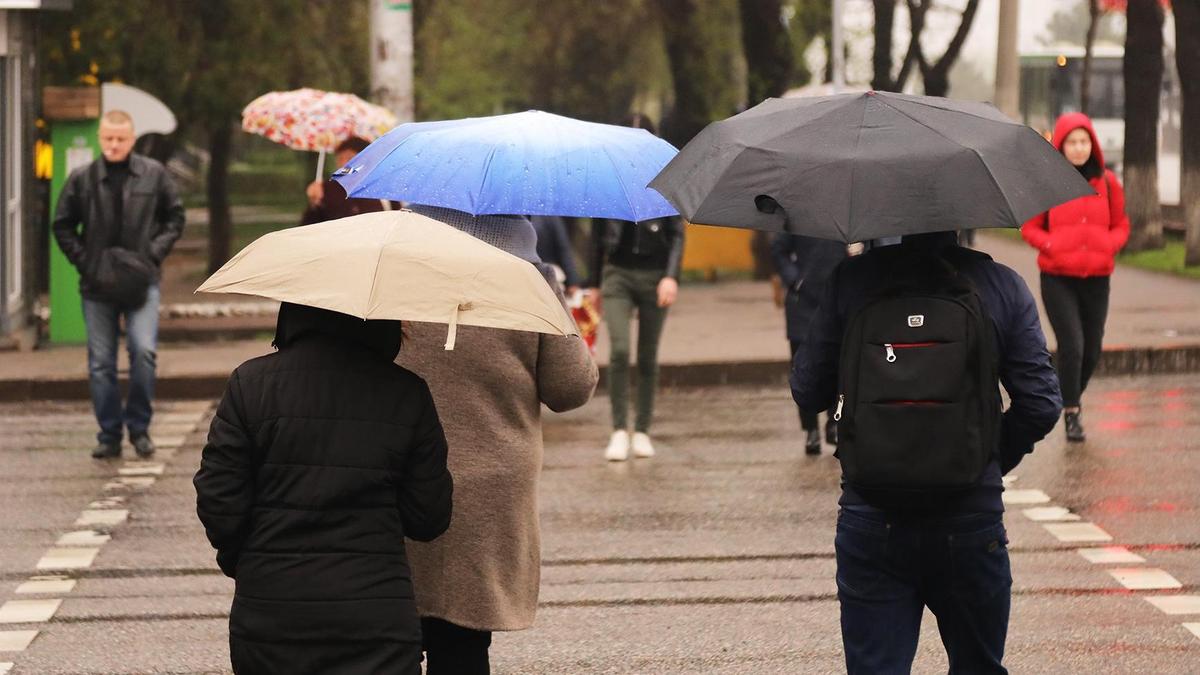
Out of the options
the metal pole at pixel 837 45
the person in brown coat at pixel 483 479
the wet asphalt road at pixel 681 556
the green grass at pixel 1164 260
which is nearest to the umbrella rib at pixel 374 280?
the person in brown coat at pixel 483 479

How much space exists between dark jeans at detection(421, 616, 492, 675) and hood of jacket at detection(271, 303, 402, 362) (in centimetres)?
84

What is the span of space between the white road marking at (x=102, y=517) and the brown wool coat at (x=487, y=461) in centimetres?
450

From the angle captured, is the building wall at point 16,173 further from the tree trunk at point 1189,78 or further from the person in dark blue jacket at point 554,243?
the tree trunk at point 1189,78

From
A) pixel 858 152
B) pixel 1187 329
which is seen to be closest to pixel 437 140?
pixel 858 152

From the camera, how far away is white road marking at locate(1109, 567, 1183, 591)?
7242mm

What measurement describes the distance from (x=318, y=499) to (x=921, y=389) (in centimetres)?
128

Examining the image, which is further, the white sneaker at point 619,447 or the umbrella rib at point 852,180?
the white sneaker at point 619,447

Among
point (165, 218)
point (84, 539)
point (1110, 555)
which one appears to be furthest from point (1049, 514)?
point (165, 218)

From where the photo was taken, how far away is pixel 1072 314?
10.5 meters

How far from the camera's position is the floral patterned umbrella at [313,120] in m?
12.0

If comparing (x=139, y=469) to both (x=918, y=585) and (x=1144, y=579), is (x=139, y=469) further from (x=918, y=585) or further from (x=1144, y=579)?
(x=918, y=585)

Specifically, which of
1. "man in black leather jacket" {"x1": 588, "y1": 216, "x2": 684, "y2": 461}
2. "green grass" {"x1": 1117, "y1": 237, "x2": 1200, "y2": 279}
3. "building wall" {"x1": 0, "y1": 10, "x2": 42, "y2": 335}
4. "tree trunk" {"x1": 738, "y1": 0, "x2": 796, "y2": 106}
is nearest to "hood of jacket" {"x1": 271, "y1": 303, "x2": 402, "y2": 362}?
"man in black leather jacket" {"x1": 588, "y1": 216, "x2": 684, "y2": 461}

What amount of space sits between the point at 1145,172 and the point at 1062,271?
53.4 feet

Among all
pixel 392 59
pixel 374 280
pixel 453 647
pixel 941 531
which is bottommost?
pixel 453 647
